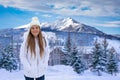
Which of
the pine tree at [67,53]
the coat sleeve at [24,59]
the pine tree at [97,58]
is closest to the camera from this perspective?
the coat sleeve at [24,59]

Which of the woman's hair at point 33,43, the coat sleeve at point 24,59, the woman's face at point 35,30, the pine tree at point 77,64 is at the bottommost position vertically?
the pine tree at point 77,64

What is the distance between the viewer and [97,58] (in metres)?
20.8

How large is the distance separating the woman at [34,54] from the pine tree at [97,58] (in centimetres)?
1764

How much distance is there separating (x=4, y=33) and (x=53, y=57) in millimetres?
18427

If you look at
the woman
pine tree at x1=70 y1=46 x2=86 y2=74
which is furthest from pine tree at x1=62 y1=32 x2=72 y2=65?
the woman

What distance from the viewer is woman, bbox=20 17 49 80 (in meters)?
3.16

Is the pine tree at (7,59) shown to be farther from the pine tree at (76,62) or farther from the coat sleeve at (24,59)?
the coat sleeve at (24,59)

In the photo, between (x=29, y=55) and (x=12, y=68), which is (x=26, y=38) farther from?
(x=12, y=68)

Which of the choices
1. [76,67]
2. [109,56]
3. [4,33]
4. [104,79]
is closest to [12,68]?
[76,67]

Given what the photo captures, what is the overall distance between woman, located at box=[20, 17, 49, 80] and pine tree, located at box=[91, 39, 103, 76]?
57.9 feet

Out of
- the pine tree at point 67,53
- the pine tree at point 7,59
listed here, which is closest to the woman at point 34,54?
the pine tree at point 7,59

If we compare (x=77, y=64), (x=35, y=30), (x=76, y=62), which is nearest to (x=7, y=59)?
(x=76, y=62)

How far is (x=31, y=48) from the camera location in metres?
3.18

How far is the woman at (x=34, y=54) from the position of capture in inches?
124
